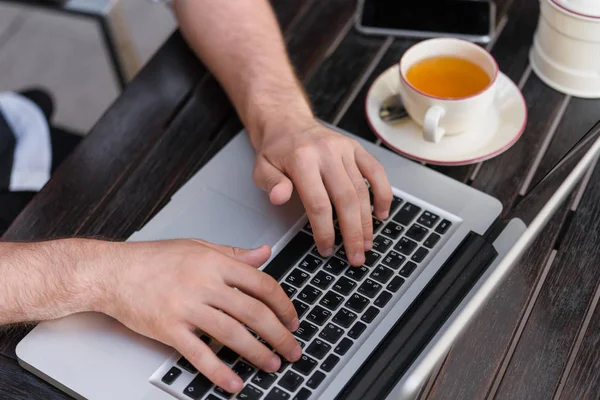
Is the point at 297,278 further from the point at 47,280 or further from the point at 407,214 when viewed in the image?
the point at 47,280

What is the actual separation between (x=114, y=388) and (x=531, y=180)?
494 millimetres

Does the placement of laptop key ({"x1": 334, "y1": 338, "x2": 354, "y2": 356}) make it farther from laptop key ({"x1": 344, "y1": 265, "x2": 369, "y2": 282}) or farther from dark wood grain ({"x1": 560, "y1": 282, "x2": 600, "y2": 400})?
dark wood grain ({"x1": 560, "y1": 282, "x2": 600, "y2": 400})

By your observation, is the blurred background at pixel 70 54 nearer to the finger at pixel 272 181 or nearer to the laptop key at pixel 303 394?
the finger at pixel 272 181

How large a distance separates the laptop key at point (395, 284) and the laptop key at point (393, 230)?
0.17ft

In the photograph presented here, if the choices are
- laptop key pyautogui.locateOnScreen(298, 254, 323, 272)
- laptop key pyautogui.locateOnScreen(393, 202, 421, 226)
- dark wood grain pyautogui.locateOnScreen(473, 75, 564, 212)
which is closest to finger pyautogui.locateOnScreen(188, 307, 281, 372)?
laptop key pyautogui.locateOnScreen(298, 254, 323, 272)

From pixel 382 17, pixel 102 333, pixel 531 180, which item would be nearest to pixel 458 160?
pixel 531 180

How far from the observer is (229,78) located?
925mm

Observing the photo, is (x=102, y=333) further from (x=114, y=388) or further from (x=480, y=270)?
(x=480, y=270)

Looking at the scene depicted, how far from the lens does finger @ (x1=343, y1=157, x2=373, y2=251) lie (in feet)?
2.47

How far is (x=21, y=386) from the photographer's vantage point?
70 centimetres

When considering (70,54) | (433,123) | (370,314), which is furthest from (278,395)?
(70,54)

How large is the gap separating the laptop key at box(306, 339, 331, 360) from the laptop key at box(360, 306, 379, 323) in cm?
5

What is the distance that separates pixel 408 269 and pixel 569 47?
1.12 ft

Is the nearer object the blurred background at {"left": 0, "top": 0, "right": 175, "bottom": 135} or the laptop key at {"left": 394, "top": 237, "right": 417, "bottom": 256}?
the laptop key at {"left": 394, "top": 237, "right": 417, "bottom": 256}
